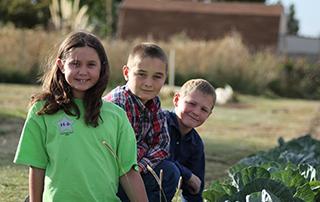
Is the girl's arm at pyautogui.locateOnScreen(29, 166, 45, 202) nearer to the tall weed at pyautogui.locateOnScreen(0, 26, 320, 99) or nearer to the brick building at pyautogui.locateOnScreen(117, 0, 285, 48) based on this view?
the tall weed at pyautogui.locateOnScreen(0, 26, 320, 99)

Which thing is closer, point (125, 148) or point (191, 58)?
point (125, 148)

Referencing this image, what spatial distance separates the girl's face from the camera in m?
3.32

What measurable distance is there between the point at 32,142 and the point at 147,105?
902mm

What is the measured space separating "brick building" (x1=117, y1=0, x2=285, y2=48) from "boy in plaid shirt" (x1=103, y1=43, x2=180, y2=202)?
35875mm

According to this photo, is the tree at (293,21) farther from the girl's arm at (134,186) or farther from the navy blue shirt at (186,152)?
the girl's arm at (134,186)

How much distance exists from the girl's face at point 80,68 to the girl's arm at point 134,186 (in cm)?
49

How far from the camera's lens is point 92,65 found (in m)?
3.37

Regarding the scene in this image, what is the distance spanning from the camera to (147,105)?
156 inches

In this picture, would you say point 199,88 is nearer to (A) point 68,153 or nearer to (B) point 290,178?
(B) point 290,178

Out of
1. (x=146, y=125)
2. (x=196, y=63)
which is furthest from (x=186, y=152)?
(x=196, y=63)

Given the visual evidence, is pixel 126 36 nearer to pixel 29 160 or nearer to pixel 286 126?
pixel 286 126

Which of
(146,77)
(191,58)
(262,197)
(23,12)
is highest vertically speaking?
(146,77)

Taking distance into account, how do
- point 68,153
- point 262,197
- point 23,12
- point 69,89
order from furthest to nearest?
point 23,12
point 262,197
point 69,89
point 68,153

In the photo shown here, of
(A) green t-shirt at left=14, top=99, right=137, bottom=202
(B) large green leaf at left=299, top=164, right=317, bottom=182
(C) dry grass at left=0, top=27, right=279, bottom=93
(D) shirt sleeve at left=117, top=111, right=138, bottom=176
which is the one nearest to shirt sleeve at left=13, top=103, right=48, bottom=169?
(A) green t-shirt at left=14, top=99, right=137, bottom=202
